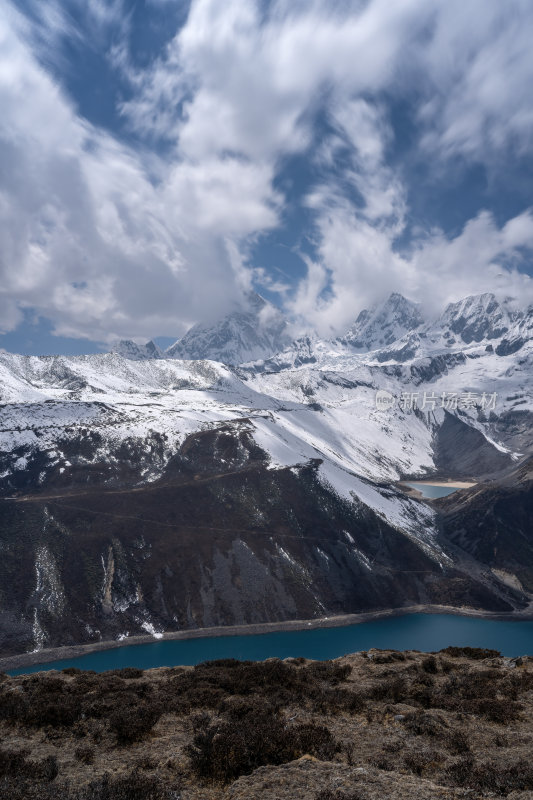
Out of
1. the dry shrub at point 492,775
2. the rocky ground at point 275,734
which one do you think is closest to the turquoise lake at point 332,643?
the rocky ground at point 275,734

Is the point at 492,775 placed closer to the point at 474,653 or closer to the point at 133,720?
the point at 133,720

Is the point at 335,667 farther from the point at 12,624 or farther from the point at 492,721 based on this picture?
the point at 12,624

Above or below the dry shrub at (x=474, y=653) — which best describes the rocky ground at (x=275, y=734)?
above

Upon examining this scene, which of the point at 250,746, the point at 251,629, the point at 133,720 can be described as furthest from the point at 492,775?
the point at 251,629

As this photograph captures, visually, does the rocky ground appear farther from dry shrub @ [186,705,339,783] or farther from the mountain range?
the mountain range

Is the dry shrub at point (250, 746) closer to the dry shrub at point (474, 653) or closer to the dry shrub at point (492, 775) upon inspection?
the dry shrub at point (492, 775)
